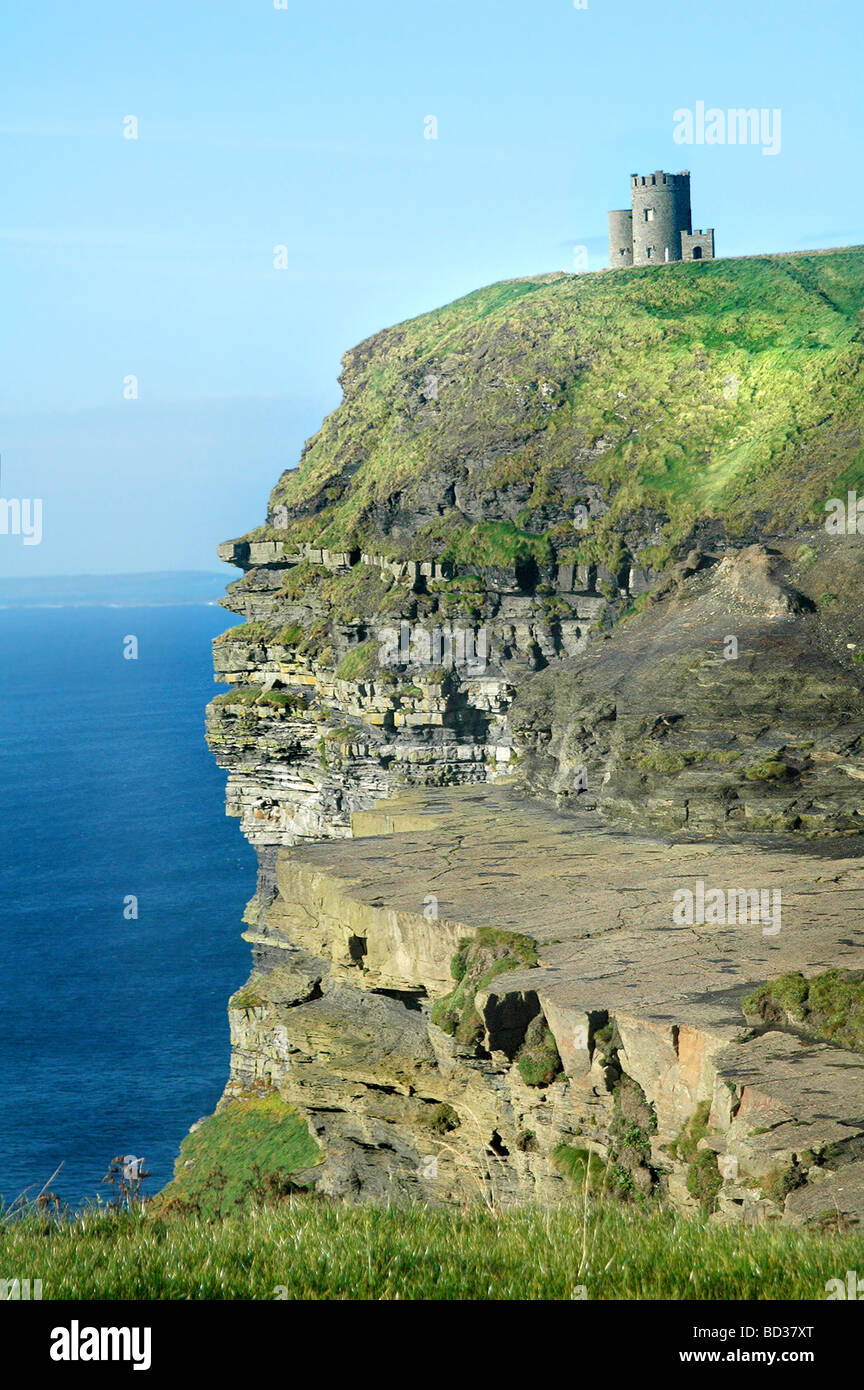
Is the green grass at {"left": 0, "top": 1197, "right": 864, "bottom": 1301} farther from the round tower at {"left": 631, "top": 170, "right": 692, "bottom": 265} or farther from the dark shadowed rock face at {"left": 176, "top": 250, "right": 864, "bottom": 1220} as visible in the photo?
the round tower at {"left": 631, "top": 170, "right": 692, "bottom": 265}

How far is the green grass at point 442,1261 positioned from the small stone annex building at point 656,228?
3122 inches

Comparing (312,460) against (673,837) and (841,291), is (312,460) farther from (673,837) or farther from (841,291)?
(673,837)

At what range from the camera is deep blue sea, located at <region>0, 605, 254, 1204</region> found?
6650 centimetres

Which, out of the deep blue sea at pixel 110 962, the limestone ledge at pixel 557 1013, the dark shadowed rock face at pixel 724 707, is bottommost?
the deep blue sea at pixel 110 962

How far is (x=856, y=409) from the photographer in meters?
65.8

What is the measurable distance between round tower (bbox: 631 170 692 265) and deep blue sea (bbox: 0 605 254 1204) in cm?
5261

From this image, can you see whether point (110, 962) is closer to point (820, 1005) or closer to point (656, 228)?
point (656, 228)

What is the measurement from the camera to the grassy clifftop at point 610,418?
67.6 metres

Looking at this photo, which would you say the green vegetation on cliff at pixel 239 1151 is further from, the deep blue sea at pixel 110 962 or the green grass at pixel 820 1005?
the green grass at pixel 820 1005

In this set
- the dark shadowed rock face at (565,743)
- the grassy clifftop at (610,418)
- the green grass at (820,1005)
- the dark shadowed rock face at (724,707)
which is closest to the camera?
the green grass at (820,1005)

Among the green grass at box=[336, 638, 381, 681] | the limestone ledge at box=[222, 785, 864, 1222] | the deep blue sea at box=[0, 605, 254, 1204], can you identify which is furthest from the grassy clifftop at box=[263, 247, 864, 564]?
the limestone ledge at box=[222, 785, 864, 1222]

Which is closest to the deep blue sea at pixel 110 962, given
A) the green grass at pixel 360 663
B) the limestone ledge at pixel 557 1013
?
the limestone ledge at pixel 557 1013

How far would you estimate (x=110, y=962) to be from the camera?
94938mm

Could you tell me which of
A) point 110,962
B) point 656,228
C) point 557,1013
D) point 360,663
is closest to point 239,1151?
point 360,663
